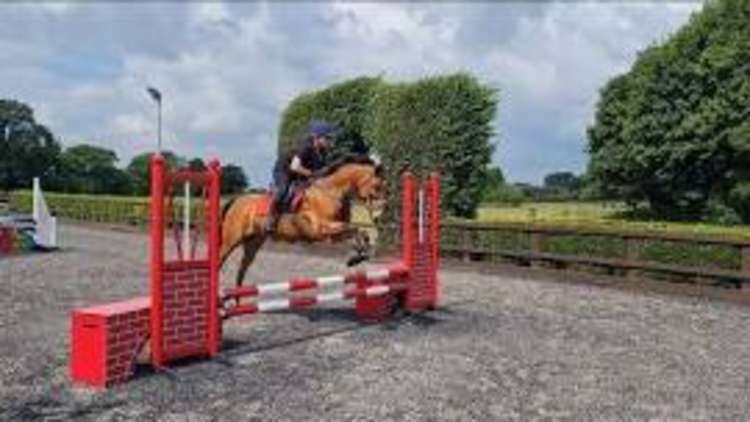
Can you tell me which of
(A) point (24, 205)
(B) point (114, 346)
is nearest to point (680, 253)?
(B) point (114, 346)

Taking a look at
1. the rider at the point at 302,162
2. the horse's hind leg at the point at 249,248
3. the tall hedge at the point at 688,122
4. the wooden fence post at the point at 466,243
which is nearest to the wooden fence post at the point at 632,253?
the wooden fence post at the point at 466,243

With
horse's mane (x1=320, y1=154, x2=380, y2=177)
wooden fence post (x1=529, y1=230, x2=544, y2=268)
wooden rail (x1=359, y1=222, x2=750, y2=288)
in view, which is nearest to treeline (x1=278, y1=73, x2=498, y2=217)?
wooden rail (x1=359, y1=222, x2=750, y2=288)

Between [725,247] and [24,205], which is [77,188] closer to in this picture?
[24,205]

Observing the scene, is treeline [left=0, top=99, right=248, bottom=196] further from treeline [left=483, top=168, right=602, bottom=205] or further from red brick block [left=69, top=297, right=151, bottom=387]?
red brick block [left=69, top=297, right=151, bottom=387]

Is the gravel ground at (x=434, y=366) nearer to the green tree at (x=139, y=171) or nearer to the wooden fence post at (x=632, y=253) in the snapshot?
the wooden fence post at (x=632, y=253)

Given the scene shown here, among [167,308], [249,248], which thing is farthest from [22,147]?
[167,308]

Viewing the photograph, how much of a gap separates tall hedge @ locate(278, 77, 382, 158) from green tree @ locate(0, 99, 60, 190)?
36636 mm

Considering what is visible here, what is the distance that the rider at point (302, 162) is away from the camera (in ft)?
50.5

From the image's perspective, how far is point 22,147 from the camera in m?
72.1

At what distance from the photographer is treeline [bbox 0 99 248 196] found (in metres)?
69.9

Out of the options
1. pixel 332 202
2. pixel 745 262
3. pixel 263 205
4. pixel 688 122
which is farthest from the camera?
pixel 688 122

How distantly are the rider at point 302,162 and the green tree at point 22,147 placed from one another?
5618cm

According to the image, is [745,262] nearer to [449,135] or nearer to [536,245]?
[536,245]

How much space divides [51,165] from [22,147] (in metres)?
2.08
